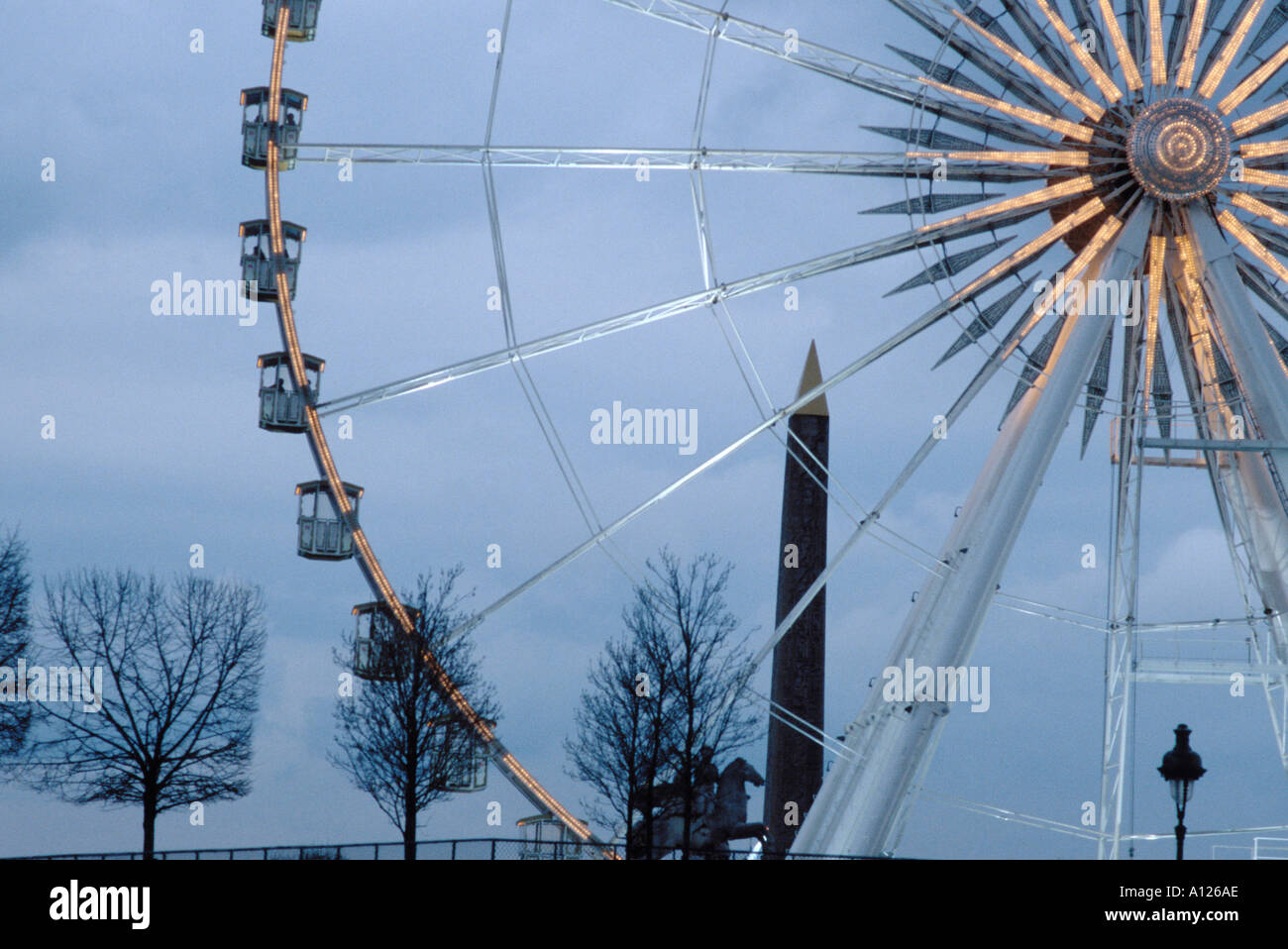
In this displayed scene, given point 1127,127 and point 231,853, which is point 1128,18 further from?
point 231,853

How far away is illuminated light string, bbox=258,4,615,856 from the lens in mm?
25953

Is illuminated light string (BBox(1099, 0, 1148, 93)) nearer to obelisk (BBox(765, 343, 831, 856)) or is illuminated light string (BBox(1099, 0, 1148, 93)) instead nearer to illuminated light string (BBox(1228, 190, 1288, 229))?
illuminated light string (BBox(1228, 190, 1288, 229))

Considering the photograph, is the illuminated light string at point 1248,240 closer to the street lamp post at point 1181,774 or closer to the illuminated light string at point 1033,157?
the illuminated light string at point 1033,157

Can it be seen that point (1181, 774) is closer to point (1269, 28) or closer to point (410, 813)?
point (1269, 28)

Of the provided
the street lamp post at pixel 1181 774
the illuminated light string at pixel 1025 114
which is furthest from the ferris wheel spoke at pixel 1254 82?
the street lamp post at pixel 1181 774

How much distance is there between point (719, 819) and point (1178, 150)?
20.3 m

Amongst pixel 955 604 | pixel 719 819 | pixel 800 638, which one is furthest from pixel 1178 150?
pixel 719 819

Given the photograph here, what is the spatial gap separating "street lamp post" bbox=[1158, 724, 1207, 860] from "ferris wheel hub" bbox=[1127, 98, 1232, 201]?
26.4ft

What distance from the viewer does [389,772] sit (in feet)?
108

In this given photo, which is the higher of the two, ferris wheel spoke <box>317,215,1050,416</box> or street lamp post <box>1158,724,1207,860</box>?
ferris wheel spoke <box>317,215,1050,416</box>

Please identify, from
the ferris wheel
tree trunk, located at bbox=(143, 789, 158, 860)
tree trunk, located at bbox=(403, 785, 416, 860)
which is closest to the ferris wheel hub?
the ferris wheel

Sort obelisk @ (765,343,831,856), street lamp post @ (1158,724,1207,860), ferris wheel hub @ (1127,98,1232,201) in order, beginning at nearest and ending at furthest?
street lamp post @ (1158,724,1207,860) < ferris wheel hub @ (1127,98,1232,201) < obelisk @ (765,343,831,856)
